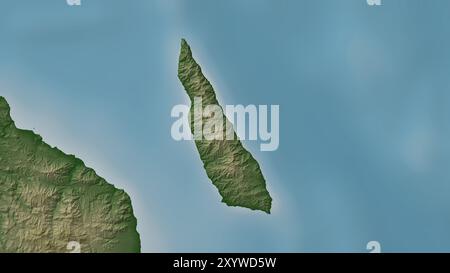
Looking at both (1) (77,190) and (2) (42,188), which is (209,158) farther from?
(2) (42,188)

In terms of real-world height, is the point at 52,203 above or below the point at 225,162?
below
